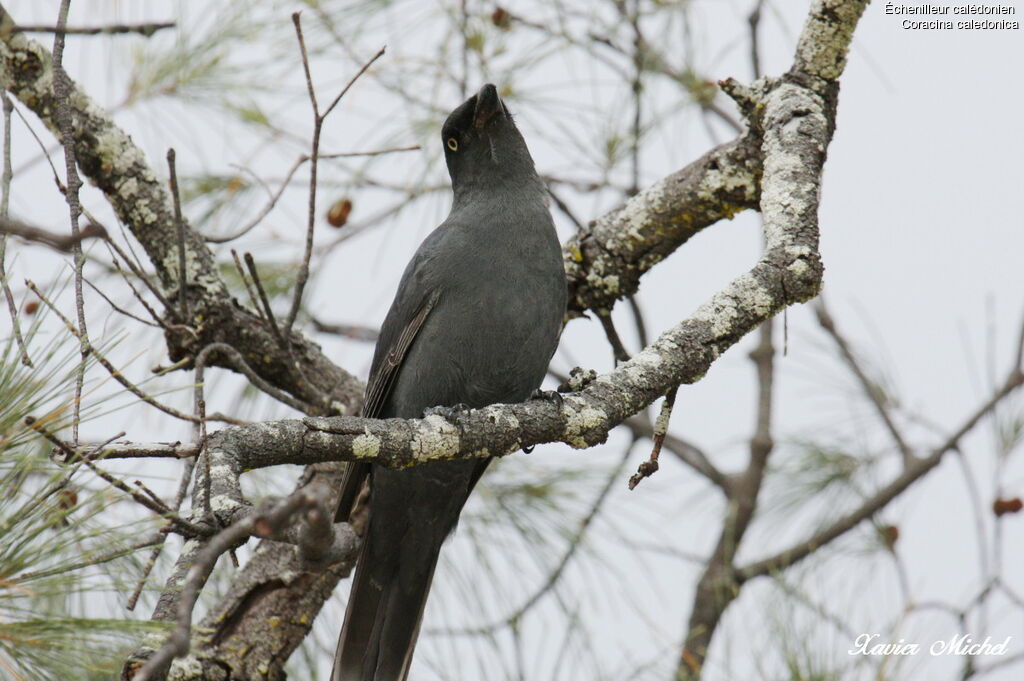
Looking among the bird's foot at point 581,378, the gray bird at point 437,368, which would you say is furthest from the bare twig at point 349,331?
the bird's foot at point 581,378

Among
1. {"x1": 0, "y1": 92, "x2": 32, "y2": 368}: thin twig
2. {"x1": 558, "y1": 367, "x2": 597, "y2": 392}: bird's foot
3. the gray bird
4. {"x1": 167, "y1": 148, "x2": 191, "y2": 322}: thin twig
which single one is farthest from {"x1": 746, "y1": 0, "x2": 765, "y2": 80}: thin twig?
{"x1": 0, "y1": 92, "x2": 32, "y2": 368}: thin twig

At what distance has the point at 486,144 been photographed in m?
3.96

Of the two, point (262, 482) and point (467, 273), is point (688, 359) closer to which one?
point (467, 273)

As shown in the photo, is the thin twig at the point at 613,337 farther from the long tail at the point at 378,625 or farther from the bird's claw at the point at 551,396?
the long tail at the point at 378,625

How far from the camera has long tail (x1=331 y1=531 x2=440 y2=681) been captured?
11.5 feet

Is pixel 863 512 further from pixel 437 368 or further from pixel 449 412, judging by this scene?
pixel 449 412

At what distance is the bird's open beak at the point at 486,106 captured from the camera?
3854mm

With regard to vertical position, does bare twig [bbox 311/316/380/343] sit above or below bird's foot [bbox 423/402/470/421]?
above

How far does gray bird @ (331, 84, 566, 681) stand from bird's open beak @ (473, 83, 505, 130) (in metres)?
0.35

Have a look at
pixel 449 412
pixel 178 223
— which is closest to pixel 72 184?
pixel 178 223

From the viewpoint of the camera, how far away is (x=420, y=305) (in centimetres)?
357

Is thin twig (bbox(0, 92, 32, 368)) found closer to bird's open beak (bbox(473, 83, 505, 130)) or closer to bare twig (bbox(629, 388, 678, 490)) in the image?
bare twig (bbox(629, 388, 678, 490))

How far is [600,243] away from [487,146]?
1.88ft

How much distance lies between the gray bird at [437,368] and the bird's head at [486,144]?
0.17 metres
